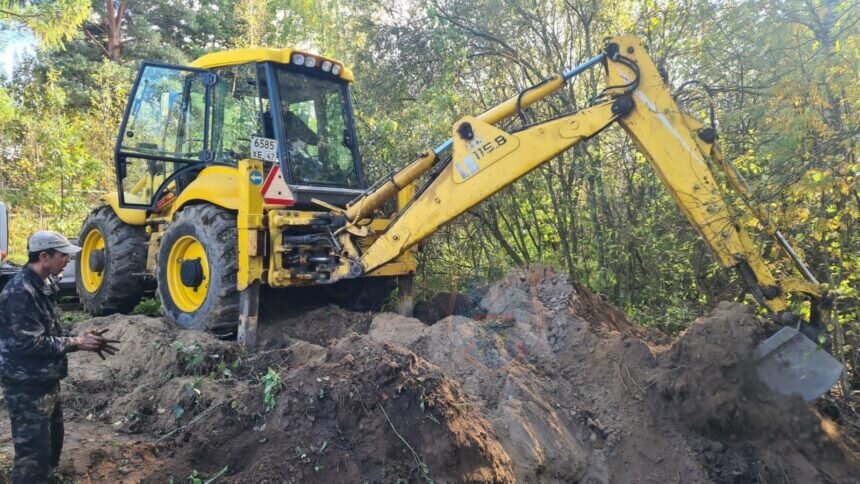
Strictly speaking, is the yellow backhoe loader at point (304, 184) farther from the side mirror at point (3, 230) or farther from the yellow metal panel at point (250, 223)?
the side mirror at point (3, 230)

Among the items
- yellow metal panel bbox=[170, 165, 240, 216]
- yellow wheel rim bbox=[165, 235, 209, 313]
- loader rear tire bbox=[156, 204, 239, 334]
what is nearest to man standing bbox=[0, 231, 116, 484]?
loader rear tire bbox=[156, 204, 239, 334]

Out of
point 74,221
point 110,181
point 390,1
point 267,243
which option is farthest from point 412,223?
point 110,181

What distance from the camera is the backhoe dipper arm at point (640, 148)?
13.9 feet

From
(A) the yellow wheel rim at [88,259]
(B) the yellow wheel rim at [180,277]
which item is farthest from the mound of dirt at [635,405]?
(A) the yellow wheel rim at [88,259]

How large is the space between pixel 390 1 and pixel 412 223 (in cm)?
461

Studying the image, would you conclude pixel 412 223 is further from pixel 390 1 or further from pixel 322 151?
pixel 390 1

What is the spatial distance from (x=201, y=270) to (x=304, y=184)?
1.39 meters

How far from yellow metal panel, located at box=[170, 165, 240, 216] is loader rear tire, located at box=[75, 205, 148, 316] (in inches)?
46.0

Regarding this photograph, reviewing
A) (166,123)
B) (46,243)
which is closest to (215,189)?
(166,123)

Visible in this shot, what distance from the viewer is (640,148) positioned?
4.69 metres

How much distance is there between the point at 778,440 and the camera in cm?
387

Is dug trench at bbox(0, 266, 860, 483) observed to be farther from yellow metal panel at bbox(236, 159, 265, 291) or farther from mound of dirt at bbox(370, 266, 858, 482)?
yellow metal panel at bbox(236, 159, 265, 291)

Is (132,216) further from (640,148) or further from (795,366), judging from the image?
(795,366)

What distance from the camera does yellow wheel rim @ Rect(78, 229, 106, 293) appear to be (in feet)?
26.4
